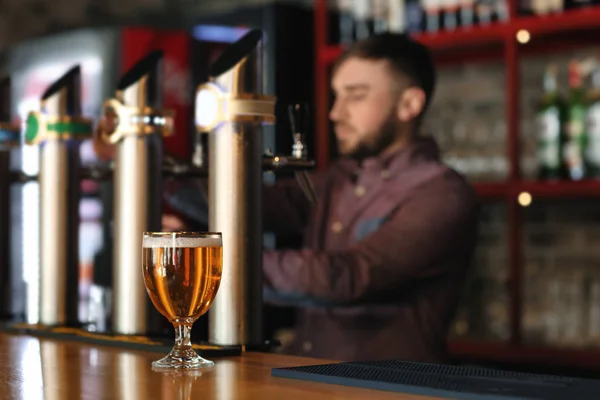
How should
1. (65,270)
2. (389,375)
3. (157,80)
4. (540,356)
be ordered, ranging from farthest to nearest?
(540,356), (65,270), (157,80), (389,375)

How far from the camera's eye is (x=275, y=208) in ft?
10.1

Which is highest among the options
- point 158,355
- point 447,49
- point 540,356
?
point 447,49

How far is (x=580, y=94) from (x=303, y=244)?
1.00 m

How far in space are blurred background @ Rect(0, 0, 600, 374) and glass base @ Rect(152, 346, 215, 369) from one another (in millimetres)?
1665

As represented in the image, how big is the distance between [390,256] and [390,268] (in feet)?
0.10

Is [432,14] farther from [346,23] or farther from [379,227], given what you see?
[379,227]

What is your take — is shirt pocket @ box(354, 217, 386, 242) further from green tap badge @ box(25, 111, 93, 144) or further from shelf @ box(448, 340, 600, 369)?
green tap badge @ box(25, 111, 93, 144)

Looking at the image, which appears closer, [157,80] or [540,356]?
[157,80]

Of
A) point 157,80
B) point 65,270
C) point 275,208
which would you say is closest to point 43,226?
point 65,270

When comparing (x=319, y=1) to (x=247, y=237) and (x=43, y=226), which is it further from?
(x=247, y=237)

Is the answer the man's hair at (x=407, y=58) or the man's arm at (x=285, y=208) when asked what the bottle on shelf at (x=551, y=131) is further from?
the man's arm at (x=285, y=208)

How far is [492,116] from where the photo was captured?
3559 millimetres

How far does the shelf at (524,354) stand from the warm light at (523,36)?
3.09 feet

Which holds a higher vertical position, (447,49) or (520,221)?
(447,49)
